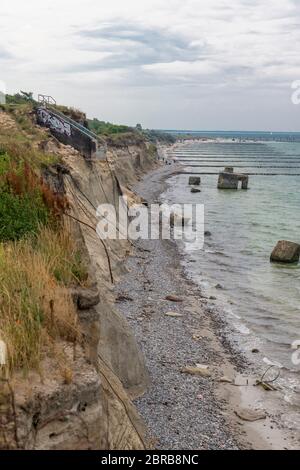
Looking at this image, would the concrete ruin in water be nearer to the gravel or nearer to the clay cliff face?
the gravel

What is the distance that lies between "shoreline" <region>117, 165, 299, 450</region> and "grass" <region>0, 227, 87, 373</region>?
430 centimetres

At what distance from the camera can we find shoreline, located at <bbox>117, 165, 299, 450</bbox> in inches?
443

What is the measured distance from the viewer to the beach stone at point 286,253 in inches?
1189

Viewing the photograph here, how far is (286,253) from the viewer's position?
3022 cm

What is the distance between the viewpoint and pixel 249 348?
685 inches

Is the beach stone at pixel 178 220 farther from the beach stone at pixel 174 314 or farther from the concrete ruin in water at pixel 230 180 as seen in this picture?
the concrete ruin in water at pixel 230 180

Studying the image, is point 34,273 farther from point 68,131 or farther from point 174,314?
point 68,131

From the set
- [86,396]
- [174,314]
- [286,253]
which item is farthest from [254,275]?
[86,396]

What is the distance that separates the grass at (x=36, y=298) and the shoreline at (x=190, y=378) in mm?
4300

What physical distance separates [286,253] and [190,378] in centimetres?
1762

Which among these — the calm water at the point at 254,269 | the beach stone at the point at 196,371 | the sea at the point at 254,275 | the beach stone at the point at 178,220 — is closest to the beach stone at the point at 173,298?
the sea at the point at 254,275

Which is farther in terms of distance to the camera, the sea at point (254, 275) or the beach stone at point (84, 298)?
the sea at point (254, 275)
